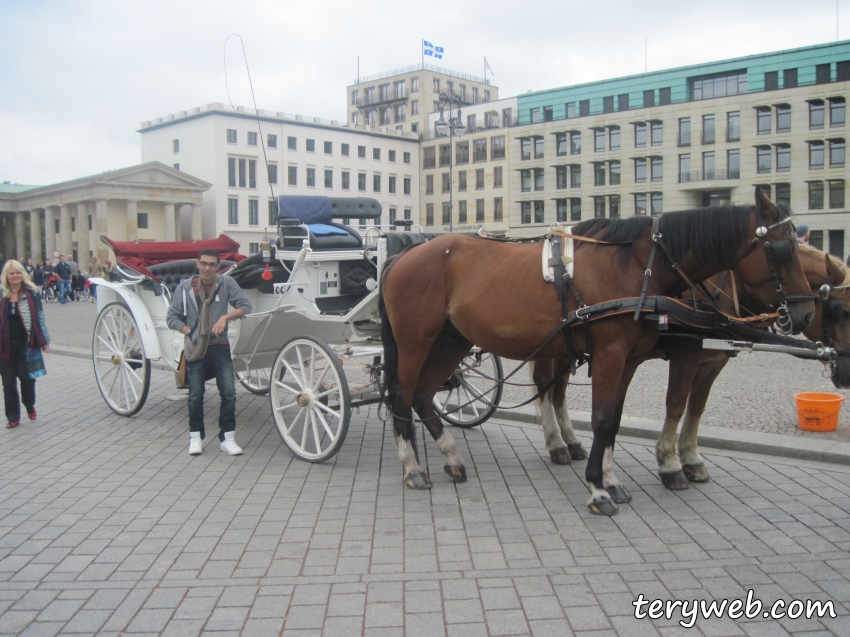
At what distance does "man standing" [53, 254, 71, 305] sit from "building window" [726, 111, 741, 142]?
159 feet

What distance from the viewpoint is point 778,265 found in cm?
456

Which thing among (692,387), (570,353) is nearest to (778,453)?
(692,387)

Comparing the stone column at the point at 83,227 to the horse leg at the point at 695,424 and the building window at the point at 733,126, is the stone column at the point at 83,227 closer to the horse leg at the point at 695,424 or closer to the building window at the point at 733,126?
the building window at the point at 733,126

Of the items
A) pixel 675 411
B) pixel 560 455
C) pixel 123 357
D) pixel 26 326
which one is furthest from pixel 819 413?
pixel 26 326

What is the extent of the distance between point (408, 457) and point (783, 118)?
195 feet

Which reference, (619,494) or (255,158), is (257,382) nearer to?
(619,494)

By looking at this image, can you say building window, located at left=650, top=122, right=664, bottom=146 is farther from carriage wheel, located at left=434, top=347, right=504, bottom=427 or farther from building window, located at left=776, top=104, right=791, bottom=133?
carriage wheel, located at left=434, top=347, right=504, bottom=427

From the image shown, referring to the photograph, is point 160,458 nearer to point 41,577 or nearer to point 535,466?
point 41,577

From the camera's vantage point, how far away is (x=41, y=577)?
159 inches

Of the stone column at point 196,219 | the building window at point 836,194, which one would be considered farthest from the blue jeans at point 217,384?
the stone column at point 196,219

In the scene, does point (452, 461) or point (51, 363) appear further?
point (51, 363)

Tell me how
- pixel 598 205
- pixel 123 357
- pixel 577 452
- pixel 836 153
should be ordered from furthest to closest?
pixel 598 205 < pixel 836 153 < pixel 123 357 < pixel 577 452

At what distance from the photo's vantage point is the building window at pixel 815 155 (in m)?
54.9

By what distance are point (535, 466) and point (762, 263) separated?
8.03ft
